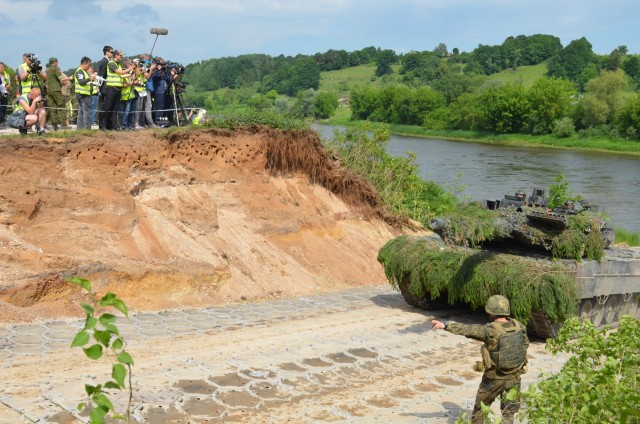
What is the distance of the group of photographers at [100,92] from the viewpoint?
1526 cm

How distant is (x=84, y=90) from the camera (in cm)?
1602

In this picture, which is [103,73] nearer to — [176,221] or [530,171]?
[176,221]

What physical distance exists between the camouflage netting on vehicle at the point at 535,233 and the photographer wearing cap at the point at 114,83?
7.01 metres

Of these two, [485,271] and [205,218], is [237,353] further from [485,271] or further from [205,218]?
[205,218]

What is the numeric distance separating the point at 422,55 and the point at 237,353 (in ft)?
372

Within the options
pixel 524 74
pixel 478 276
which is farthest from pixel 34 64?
pixel 524 74

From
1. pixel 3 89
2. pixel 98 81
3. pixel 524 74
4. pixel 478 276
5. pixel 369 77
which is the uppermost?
pixel 524 74

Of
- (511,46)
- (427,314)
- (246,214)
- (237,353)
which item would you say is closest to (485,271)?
(427,314)

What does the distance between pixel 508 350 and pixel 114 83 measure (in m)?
10.3

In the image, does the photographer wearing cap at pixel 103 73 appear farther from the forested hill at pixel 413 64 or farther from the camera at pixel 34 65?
the forested hill at pixel 413 64

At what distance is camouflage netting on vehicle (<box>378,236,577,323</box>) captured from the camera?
12.1 meters

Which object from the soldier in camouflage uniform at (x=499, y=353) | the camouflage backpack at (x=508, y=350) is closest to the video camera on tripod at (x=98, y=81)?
the soldier in camouflage uniform at (x=499, y=353)

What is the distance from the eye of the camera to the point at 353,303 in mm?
14531

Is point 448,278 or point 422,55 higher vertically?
point 422,55
